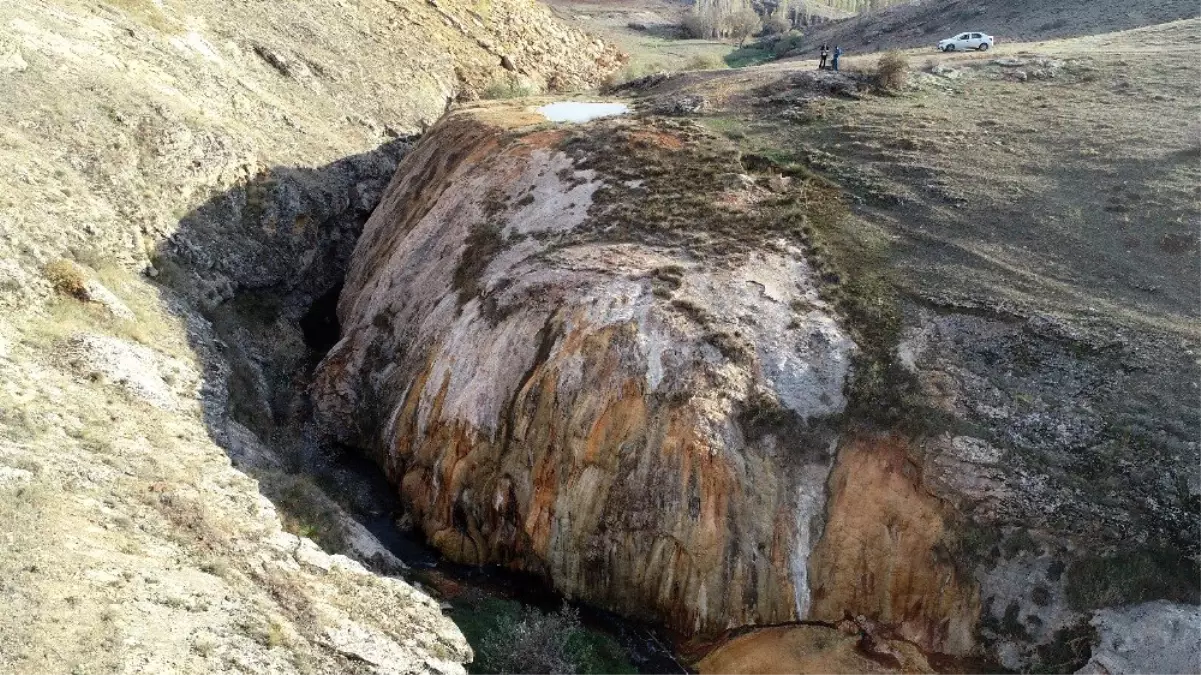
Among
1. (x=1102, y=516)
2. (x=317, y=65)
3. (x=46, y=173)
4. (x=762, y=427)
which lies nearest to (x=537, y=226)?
(x=762, y=427)

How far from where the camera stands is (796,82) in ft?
85.3

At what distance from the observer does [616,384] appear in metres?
14.9

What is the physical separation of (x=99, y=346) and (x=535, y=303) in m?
8.26

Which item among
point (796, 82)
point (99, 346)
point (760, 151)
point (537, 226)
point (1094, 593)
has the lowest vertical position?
point (1094, 593)

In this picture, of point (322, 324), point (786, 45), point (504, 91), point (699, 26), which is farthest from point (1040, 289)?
point (699, 26)

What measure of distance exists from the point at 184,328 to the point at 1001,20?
41033 millimetres

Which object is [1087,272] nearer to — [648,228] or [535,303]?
[648,228]

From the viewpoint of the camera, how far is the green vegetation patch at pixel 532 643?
1335cm

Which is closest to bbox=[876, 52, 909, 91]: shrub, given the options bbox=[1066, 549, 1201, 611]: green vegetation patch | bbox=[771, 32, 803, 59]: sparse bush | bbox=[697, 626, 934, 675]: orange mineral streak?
bbox=[1066, 549, 1201, 611]: green vegetation patch

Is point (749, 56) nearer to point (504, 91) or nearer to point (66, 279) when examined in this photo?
point (504, 91)

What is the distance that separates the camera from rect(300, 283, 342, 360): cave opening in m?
22.8

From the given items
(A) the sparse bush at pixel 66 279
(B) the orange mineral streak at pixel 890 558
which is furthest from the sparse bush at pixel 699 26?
(B) the orange mineral streak at pixel 890 558

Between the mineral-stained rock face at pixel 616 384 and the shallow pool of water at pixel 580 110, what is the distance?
4018mm

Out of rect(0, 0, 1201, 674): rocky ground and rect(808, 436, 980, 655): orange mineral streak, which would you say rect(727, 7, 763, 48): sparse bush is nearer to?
rect(0, 0, 1201, 674): rocky ground
